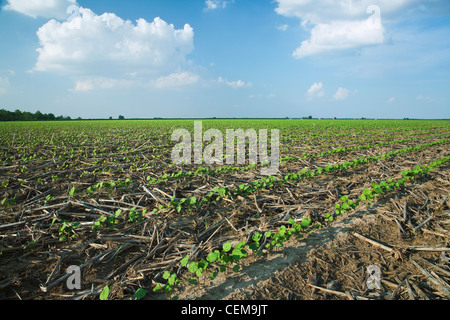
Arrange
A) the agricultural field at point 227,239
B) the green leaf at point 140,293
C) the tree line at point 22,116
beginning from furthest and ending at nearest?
the tree line at point 22,116 < the agricultural field at point 227,239 < the green leaf at point 140,293

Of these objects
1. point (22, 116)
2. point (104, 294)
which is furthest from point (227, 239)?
point (22, 116)

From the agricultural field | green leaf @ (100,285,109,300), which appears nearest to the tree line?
the agricultural field

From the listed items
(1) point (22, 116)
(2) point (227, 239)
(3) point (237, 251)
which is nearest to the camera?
(3) point (237, 251)

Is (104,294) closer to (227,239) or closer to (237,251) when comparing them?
(237,251)

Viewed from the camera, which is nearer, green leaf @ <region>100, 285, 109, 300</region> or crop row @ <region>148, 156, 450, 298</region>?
green leaf @ <region>100, 285, 109, 300</region>

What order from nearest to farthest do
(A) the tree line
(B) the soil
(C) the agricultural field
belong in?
(B) the soil, (C) the agricultural field, (A) the tree line

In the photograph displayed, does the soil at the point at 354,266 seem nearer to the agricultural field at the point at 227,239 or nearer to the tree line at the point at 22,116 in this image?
the agricultural field at the point at 227,239

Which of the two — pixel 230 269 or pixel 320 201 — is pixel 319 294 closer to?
pixel 230 269

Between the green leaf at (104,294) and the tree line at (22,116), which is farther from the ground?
the tree line at (22,116)

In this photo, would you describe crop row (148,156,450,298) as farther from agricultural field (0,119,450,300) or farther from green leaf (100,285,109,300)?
green leaf (100,285,109,300)

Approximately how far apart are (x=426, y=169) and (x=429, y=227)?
3773mm

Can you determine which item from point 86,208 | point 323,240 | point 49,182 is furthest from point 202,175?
point 49,182

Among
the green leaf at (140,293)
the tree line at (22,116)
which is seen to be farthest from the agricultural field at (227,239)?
the tree line at (22,116)

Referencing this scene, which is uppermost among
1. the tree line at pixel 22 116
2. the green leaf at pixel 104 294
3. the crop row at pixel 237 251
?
the tree line at pixel 22 116
